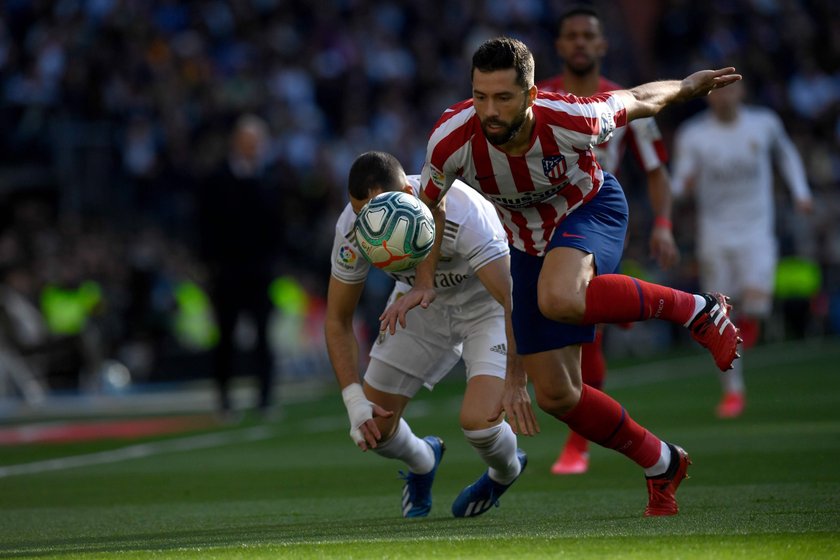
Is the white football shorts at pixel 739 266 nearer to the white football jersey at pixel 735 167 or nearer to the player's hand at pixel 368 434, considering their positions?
the white football jersey at pixel 735 167

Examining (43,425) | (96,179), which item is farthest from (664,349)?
(43,425)

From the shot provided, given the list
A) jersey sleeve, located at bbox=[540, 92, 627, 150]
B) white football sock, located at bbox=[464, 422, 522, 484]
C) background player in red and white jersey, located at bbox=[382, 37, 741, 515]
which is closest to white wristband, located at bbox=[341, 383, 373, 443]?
white football sock, located at bbox=[464, 422, 522, 484]

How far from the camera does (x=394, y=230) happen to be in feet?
19.5

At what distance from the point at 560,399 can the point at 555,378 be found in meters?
0.09

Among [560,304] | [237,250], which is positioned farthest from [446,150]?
[237,250]

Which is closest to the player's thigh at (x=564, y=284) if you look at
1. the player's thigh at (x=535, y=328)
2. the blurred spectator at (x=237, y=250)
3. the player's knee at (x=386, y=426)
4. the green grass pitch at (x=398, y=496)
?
the player's thigh at (x=535, y=328)

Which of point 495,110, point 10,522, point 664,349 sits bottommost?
point 664,349

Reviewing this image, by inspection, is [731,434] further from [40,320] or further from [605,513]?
[40,320]

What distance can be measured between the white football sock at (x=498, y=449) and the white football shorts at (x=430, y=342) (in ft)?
1.47

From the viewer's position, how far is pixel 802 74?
23906 millimetres

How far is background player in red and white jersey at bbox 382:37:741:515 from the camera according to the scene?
19.3 feet

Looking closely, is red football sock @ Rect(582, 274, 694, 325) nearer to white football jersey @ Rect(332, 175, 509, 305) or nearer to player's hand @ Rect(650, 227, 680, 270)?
white football jersey @ Rect(332, 175, 509, 305)

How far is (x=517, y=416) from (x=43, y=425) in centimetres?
856

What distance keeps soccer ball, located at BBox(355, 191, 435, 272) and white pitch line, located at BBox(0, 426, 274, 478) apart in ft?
14.1
